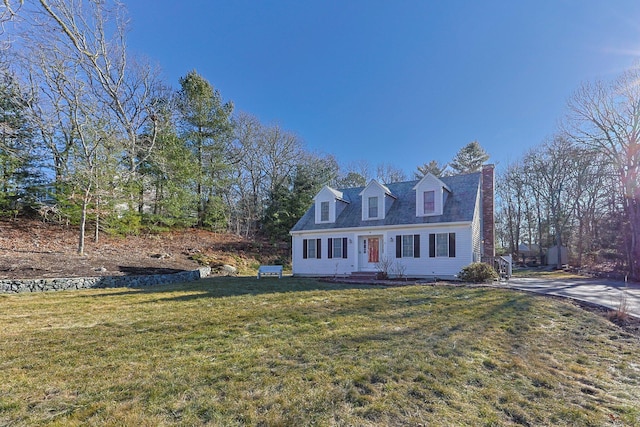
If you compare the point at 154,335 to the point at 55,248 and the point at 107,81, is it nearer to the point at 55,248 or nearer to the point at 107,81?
the point at 55,248

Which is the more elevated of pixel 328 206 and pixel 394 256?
pixel 328 206

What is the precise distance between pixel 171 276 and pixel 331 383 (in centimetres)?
1175

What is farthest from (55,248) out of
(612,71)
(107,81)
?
(612,71)

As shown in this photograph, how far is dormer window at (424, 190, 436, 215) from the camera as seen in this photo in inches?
586

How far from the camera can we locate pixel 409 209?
1572 cm

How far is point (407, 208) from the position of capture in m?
15.8

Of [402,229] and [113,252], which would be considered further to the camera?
[113,252]

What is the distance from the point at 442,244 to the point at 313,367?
11.8m

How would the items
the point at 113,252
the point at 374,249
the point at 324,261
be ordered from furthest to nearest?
the point at 324,261 < the point at 374,249 < the point at 113,252

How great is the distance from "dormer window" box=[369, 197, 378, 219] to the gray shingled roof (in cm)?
40

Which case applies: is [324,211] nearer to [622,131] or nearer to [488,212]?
[488,212]

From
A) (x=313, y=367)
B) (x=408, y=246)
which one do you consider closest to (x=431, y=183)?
(x=408, y=246)

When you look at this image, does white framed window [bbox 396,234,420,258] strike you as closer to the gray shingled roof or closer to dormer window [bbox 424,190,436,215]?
the gray shingled roof

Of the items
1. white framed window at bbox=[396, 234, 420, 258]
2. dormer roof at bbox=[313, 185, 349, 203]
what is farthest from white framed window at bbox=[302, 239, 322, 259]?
white framed window at bbox=[396, 234, 420, 258]
